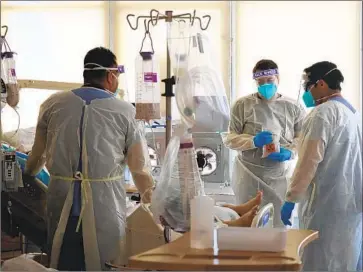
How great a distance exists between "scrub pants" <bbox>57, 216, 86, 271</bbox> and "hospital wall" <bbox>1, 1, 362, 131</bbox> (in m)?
1.95

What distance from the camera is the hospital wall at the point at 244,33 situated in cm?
421

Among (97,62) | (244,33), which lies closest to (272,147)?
(97,62)

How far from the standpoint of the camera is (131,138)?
2350mm

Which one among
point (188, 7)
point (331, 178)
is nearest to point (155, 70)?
point (331, 178)

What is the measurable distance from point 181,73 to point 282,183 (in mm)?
1549

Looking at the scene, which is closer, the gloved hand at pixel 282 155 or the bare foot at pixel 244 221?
the bare foot at pixel 244 221

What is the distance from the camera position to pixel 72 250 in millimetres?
2316

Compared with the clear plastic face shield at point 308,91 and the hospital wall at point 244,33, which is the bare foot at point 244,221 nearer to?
the clear plastic face shield at point 308,91

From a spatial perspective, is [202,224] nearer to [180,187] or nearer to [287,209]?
[180,187]

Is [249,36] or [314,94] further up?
[249,36]

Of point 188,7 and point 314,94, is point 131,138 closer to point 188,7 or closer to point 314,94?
point 314,94

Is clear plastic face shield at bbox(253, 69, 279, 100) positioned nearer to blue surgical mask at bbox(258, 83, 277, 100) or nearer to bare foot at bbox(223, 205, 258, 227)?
blue surgical mask at bbox(258, 83, 277, 100)

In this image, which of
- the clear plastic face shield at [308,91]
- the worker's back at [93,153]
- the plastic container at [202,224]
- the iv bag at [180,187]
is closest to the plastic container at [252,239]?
the plastic container at [202,224]

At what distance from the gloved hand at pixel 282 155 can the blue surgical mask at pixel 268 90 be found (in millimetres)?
→ 330
